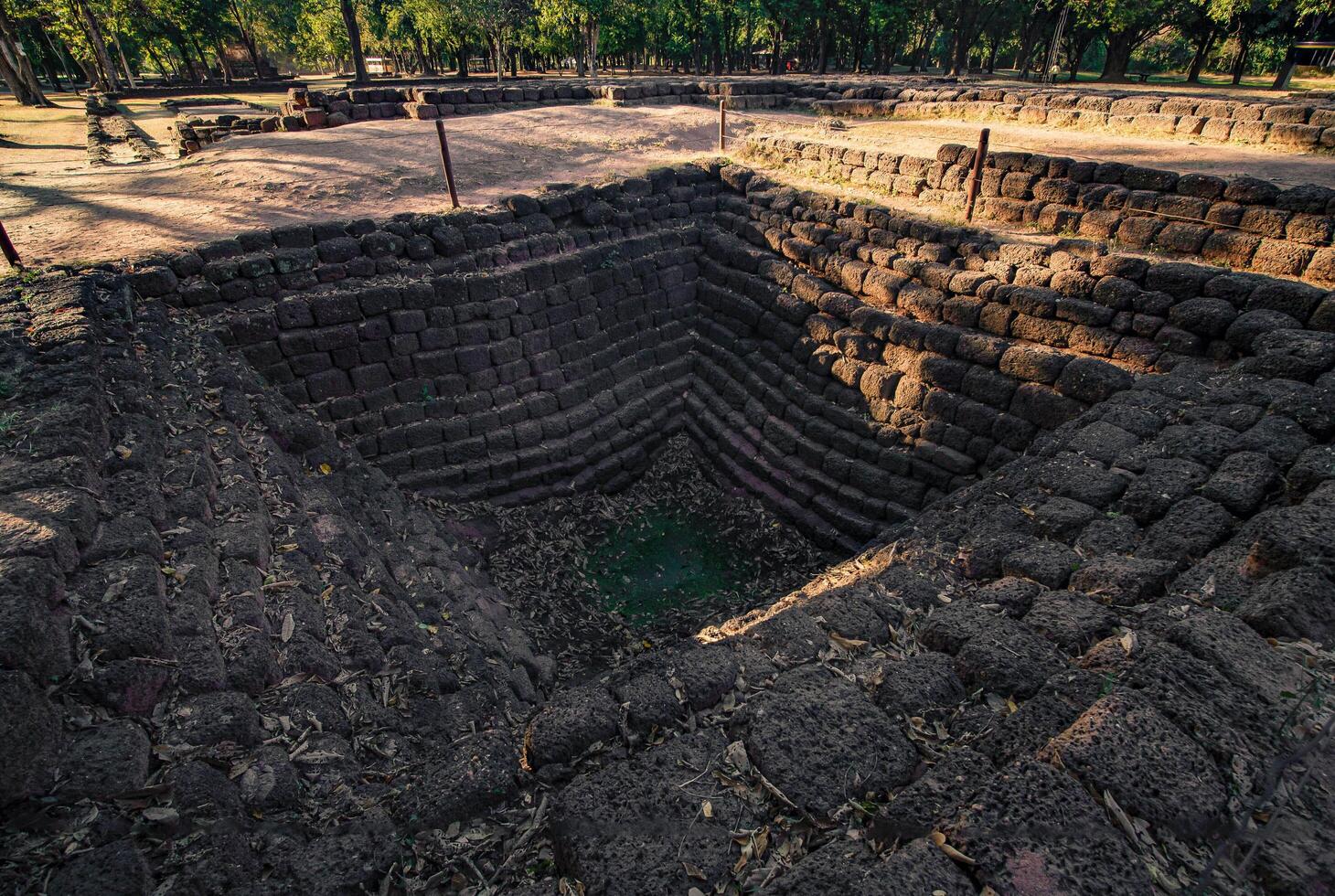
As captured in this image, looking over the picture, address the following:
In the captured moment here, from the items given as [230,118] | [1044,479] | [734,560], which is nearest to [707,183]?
[734,560]

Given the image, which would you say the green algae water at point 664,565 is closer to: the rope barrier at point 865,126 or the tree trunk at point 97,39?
the rope barrier at point 865,126

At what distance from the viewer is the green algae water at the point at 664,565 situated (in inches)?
314

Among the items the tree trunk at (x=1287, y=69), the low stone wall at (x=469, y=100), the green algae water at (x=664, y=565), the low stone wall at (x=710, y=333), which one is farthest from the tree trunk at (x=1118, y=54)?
the green algae water at (x=664, y=565)

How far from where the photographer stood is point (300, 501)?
607 centimetres

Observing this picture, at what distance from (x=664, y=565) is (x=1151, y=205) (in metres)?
6.85

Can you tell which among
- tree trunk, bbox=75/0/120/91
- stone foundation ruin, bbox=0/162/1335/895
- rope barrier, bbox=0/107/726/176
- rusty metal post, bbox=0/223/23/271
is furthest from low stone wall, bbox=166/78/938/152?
tree trunk, bbox=75/0/120/91

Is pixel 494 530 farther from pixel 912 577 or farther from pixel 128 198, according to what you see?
pixel 128 198

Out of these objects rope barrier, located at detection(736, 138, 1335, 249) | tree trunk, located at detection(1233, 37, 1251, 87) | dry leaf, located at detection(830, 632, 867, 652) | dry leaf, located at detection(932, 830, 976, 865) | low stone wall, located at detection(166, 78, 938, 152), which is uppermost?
tree trunk, located at detection(1233, 37, 1251, 87)

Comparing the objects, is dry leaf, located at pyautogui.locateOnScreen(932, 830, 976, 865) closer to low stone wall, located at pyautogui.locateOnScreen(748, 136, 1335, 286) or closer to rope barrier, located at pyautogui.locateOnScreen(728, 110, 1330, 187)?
low stone wall, located at pyautogui.locateOnScreen(748, 136, 1335, 286)

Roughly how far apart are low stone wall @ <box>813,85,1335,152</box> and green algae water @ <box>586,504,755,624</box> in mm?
10391

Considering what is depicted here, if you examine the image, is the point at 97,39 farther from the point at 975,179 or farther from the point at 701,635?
the point at 701,635

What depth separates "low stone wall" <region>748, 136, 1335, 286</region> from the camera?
651 cm

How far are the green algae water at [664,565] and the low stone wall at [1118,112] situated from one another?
34.1ft

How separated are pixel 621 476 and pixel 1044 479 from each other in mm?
5770
